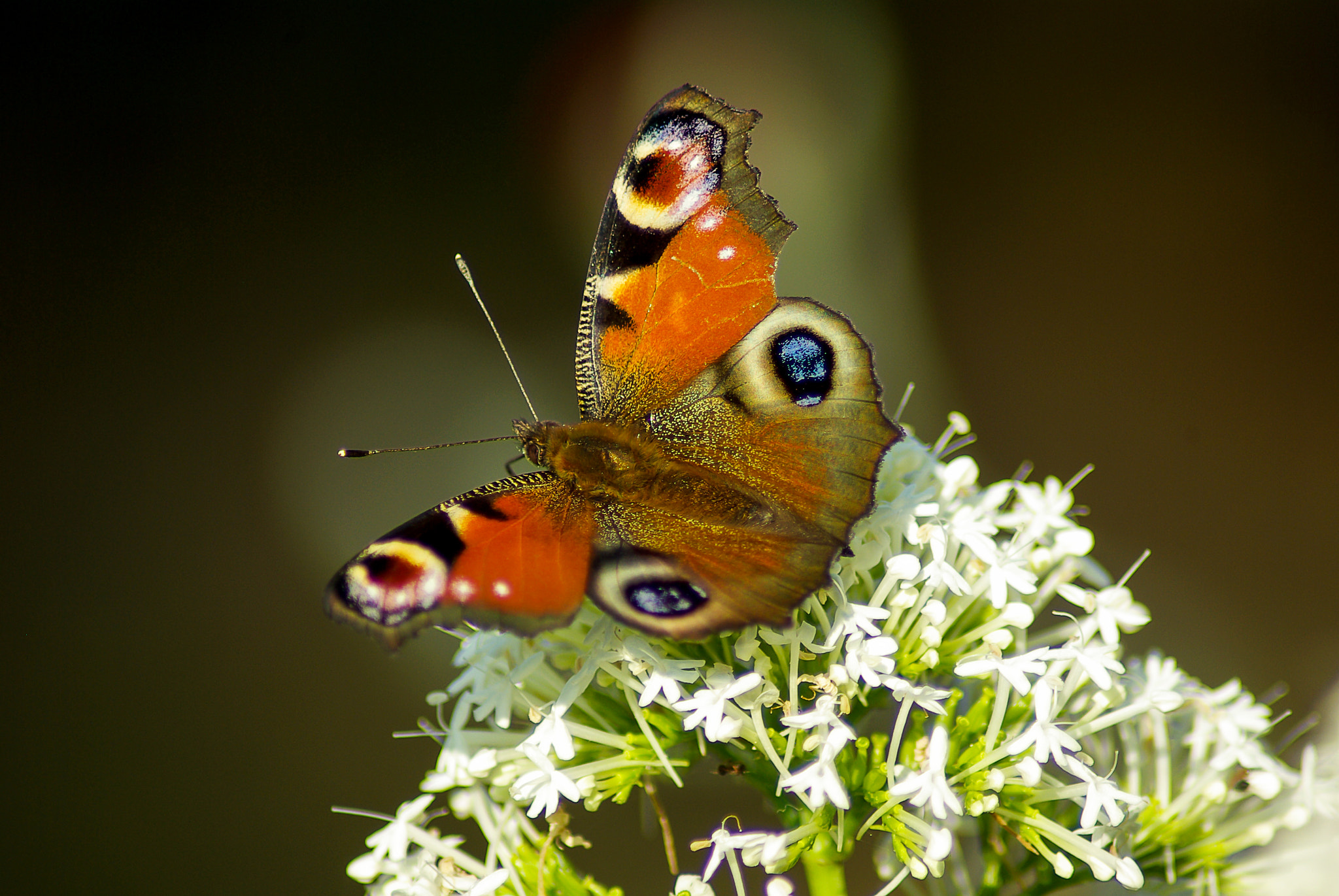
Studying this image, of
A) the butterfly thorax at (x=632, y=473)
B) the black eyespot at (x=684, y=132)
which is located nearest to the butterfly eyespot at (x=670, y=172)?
the black eyespot at (x=684, y=132)

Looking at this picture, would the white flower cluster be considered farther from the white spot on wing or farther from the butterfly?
the white spot on wing

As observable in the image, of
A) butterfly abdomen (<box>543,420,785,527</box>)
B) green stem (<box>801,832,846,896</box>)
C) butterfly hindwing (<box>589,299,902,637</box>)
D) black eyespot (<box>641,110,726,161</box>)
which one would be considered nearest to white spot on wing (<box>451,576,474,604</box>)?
butterfly hindwing (<box>589,299,902,637</box>)

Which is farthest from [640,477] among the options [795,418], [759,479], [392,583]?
[392,583]

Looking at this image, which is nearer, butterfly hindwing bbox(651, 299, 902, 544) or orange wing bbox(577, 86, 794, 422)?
butterfly hindwing bbox(651, 299, 902, 544)

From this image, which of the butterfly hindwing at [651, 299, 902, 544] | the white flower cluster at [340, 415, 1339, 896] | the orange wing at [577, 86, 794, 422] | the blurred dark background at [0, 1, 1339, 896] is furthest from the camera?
the blurred dark background at [0, 1, 1339, 896]

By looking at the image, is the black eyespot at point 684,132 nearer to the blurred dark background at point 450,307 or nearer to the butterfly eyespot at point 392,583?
the butterfly eyespot at point 392,583

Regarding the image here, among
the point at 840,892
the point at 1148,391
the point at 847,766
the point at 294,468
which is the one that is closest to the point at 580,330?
the point at 847,766
